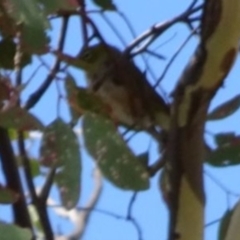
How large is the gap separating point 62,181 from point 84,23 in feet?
0.45

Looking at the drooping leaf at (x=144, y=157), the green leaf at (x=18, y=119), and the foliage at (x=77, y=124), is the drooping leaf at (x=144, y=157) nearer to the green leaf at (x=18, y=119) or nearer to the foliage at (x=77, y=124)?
the foliage at (x=77, y=124)

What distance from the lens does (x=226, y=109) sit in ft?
2.00

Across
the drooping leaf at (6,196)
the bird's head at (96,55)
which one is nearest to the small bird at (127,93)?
the bird's head at (96,55)

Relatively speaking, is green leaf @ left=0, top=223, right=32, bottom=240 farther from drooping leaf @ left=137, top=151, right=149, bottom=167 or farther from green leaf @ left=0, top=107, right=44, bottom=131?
drooping leaf @ left=137, top=151, right=149, bottom=167

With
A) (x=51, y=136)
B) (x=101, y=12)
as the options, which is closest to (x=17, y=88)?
(x=51, y=136)

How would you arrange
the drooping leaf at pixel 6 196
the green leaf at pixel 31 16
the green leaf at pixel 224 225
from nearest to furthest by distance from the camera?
the green leaf at pixel 31 16 → the drooping leaf at pixel 6 196 → the green leaf at pixel 224 225

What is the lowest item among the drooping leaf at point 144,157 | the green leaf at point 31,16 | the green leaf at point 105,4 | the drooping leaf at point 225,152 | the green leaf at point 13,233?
the green leaf at point 13,233

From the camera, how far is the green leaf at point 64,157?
0.50m

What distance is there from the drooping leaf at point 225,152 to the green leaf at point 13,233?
22 centimetres

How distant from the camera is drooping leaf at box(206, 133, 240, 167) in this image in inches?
24.1

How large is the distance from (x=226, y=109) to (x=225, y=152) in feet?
0.11

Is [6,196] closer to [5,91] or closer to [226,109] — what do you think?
[5,91]

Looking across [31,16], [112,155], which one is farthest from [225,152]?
[31,16]

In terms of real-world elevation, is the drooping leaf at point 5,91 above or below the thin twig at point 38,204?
above
